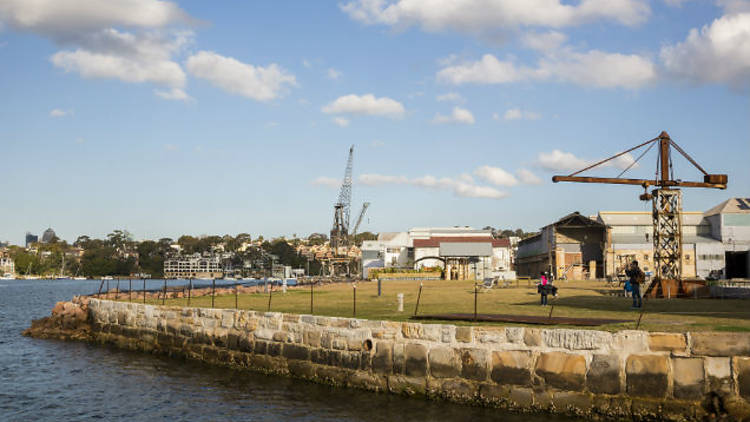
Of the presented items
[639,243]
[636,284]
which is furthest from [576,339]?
[639,243]

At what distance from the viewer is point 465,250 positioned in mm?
83125

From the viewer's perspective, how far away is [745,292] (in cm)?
3075

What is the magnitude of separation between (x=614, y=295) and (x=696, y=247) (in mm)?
55774

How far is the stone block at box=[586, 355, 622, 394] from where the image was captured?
14.4 m

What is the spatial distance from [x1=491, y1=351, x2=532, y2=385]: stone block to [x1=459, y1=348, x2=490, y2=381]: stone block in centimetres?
22

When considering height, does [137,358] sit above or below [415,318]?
below

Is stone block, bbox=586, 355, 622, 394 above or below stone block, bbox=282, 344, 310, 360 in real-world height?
above

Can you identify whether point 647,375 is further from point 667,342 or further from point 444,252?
point 444,252

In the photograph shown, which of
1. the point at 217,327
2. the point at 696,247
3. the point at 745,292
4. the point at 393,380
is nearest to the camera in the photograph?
the point at 393,380

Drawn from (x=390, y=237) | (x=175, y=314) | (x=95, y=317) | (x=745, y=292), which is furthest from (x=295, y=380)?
(x=390, y=237)

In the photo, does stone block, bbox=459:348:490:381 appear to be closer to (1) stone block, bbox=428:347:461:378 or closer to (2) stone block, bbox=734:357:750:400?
(1) stone block, bbox=428:347:461:378

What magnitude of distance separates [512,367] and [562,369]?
128cm

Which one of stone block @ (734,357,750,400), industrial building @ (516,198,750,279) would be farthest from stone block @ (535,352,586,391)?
industrial building @ (516,198,750,279)

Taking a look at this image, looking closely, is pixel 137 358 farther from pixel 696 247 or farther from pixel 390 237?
pixel 390 237
